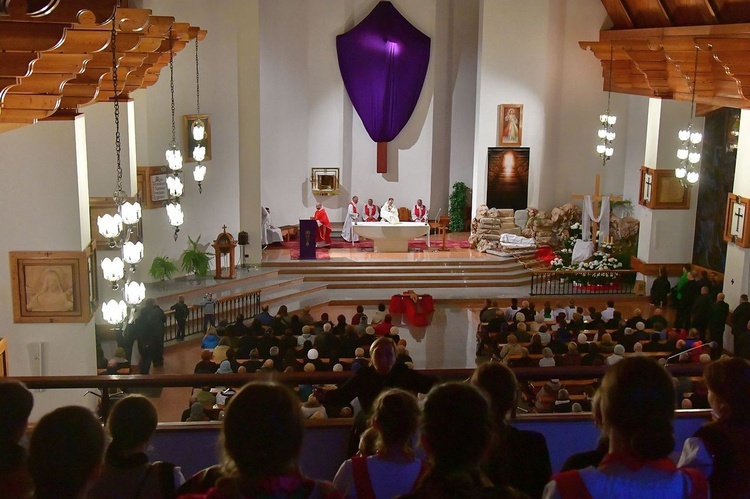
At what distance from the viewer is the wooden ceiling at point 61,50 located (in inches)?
273

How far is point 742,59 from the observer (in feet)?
41.3

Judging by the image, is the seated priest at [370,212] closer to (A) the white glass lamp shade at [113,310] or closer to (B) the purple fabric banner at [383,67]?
(B) the purple fabric banner at [383,67]

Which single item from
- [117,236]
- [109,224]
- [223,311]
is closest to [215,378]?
[109,224]

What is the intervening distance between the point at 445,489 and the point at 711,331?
13.8 meters

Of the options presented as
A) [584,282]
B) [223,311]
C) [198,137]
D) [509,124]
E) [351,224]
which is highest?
[509,124]

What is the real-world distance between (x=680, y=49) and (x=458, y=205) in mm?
9507

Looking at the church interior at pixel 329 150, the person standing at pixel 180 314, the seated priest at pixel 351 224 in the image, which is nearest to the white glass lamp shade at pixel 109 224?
the church interior at pixel 329 150

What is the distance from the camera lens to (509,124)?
72.2 feet

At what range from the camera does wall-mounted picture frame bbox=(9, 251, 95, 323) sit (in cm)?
1066

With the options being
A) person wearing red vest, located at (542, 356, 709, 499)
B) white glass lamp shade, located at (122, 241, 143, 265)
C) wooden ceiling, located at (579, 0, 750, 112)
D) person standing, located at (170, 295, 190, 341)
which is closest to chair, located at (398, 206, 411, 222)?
wooden ceiling, located at (579, 0, 750, 112)

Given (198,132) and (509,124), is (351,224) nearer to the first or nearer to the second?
(509,124)

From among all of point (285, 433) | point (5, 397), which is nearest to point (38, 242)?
point (5, 397)

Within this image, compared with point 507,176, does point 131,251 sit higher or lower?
lower

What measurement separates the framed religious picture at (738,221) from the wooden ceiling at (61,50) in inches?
401
